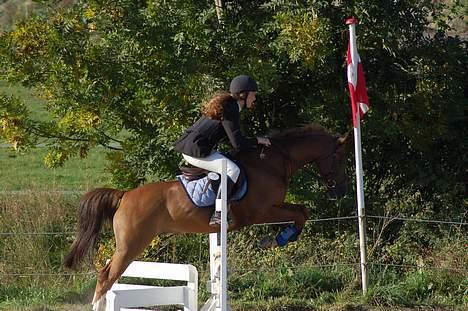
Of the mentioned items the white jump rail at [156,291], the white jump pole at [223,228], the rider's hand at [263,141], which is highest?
the rider's hand at [263,141]

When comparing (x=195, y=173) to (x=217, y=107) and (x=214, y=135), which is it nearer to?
(x=214, y=135)

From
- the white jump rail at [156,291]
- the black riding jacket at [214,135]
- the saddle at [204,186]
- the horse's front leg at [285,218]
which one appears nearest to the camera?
the white jump rail at [156,291]

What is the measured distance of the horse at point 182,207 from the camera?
8.16 meters

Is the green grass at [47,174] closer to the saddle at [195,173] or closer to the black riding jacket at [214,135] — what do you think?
the saddle at [195,173]

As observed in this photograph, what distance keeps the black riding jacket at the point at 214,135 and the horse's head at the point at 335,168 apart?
919 mm

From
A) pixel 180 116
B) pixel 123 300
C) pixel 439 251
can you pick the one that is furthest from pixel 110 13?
pixel 439 251

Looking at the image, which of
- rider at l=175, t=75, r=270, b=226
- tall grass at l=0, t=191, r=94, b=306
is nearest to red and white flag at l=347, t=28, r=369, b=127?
rider at l=175, t=75, r=270, b=226

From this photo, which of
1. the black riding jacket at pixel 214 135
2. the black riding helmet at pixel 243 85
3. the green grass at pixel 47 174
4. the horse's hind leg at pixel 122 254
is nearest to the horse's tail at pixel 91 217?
the horse's hind leg at pixel 122 254

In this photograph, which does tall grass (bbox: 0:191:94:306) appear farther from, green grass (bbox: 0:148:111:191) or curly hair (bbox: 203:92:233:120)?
curly hair (bbox: 203:92:233:120)

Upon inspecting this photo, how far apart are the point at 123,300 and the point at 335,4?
182 inches

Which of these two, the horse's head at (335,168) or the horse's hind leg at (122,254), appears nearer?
the horse's hind leg at (122,254)

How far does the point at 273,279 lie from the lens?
9.83 m

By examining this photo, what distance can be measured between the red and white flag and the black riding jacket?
5.49 feet

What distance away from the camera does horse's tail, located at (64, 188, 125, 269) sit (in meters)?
8.38
